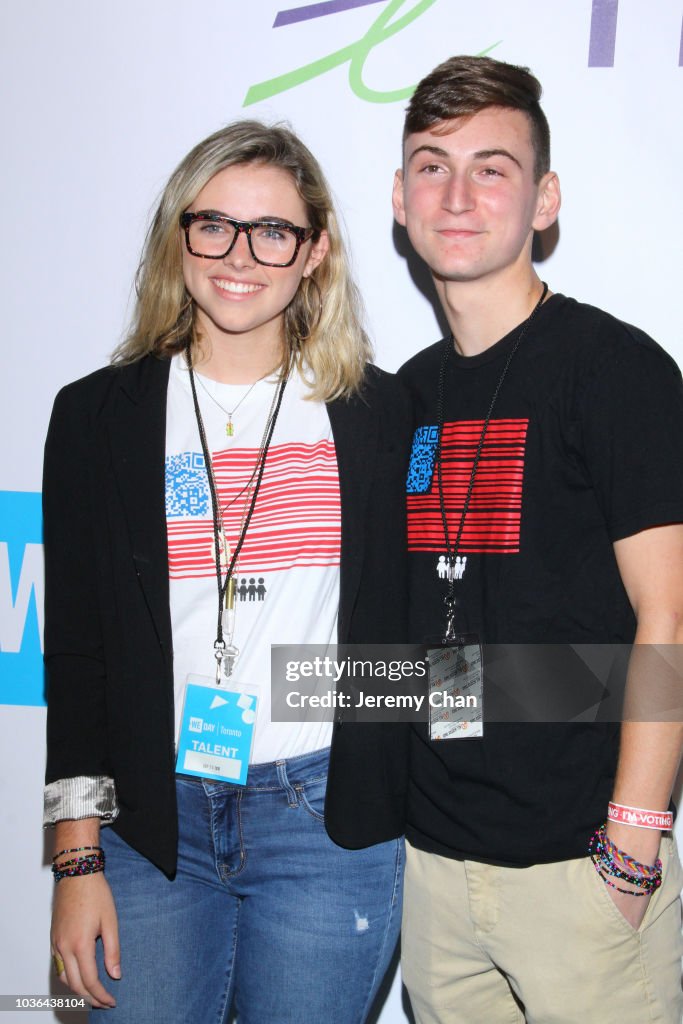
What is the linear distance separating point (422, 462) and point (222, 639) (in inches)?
21.6

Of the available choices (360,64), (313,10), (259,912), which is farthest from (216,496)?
(313,10)

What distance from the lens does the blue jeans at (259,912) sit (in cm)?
172

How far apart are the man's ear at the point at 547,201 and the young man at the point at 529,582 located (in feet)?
0.10

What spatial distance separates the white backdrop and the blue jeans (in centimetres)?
98

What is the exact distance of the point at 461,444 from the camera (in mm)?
1887

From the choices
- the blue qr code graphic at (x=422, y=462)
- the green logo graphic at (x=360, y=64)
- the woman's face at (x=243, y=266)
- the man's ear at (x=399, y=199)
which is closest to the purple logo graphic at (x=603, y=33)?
the green logo graphic at (x=360, y=64)

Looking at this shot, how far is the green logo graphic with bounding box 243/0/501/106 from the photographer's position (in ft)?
7.61

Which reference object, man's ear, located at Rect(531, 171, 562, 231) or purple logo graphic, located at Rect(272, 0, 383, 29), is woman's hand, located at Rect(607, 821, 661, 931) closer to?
man's ear, located at Rect(531, 171, 562, 231)

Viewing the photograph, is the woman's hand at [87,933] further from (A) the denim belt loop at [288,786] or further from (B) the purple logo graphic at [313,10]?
(B) the purple logo graphic at [313,10]

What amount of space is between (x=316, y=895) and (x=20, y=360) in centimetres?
162

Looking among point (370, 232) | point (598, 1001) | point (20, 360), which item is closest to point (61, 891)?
point (598, 1001)

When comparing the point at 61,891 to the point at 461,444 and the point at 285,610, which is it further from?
the point at 461,444

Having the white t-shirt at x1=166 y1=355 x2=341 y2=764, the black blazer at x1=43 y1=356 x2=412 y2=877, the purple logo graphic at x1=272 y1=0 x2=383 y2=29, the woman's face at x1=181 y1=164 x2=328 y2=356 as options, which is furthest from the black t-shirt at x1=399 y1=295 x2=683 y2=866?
the purple logo graphic at x1=272 y1=0 x2=383 y2=29

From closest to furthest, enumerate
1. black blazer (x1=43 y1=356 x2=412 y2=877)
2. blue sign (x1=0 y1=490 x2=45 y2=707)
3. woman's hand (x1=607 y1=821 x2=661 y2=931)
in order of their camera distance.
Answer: woman's hand (x1=607 y1=821 x2=661 y2=931)
black blazer (x1=43 y1=356 x2=412 y2=877)
blue sign (x1=0 y1=490 x2=45 y2=707)
